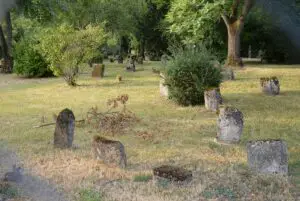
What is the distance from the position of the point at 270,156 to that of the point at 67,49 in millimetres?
14862

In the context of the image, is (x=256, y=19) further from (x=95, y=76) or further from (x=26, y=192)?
(x=26, y=192)

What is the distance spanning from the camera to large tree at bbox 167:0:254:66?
25375 mm

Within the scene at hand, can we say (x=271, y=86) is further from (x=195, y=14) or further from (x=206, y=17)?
(x=195, y=14)

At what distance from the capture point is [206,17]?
2525 centimetres

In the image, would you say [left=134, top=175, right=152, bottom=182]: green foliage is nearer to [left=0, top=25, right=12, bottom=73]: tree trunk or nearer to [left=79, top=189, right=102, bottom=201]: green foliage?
[left=79, top=189, right=102, bottom=201]: green foliage

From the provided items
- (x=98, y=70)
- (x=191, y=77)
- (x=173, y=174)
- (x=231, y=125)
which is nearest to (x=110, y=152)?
(x=173, y=174)

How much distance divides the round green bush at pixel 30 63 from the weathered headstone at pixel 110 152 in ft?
64.0

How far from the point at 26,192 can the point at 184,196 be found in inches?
87.4

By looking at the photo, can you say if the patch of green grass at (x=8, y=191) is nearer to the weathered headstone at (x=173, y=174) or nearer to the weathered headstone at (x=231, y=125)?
the weathered headstone at (x=173, y=174)

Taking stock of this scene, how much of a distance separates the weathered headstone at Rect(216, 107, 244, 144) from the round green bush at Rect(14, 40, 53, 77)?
18.9 m

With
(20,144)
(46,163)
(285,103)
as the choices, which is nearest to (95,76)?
(285,103)

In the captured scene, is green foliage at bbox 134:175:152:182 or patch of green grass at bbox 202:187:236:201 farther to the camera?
green foliage at bbox 134:175:152:182

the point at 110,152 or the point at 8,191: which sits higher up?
the point at 110,152

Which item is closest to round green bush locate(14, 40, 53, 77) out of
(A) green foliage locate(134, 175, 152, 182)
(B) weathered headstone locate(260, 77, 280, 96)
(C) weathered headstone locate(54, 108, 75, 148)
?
(B) weathered headstone locate(260, 77, 280, 96)
